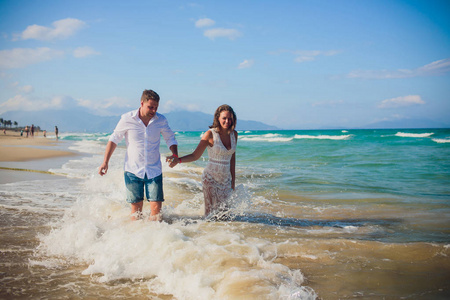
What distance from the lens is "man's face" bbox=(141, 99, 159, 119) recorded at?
458 centimetres

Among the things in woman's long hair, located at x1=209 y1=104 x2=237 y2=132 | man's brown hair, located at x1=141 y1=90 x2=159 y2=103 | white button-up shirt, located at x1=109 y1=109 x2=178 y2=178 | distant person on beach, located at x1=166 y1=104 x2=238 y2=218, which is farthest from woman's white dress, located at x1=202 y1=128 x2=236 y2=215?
man's brown hair, located at x1=141 y1=90 x2=159 y2=103

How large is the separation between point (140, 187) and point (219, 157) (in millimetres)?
1387

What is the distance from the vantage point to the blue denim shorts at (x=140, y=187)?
4734mm

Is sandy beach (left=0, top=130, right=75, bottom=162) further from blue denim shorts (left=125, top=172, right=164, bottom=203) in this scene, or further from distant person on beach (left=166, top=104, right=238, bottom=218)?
distant person on beach (left=166, top=104, right=238, bottom=218)

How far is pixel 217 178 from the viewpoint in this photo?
5434 millimetres

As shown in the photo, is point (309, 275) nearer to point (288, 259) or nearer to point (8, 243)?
point (288, 259)

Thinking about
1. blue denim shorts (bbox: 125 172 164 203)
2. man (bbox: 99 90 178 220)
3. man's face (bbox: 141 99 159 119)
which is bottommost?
blue denim shorts (bbox: 125 172 164 203)

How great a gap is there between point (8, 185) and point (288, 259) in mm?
8120

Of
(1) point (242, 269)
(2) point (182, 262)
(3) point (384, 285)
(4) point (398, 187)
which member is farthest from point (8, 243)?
(4) point (398, 187)

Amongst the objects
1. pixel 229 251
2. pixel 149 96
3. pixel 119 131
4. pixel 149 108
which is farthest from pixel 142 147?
pixel 229 251

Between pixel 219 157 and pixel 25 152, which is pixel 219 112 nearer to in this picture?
pixel 219 157

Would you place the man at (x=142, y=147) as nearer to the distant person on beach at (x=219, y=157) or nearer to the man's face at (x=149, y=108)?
the man's face at (x=149, y=108)

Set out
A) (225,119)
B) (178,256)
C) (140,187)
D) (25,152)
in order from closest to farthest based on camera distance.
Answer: (178,256)
(140,187)
(225,119)
(25,152)

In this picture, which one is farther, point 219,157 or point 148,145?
point 219,157
